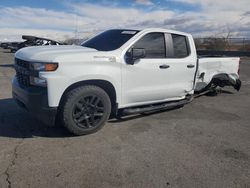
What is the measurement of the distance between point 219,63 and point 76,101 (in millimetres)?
4811

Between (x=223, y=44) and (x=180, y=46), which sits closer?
(x=180, y=46)

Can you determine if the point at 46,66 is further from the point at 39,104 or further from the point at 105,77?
the point at 105,77

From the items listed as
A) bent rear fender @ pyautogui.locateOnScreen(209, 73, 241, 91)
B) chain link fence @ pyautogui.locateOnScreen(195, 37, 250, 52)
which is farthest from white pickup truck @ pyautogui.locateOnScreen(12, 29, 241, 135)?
chain link fence @ pyautogui.locateOnScreen(195, 37, 250, 52)

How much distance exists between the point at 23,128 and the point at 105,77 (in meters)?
1.75

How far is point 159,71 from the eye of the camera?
577 centimetres

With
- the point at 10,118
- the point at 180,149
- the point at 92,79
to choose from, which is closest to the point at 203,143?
the point at 180,149

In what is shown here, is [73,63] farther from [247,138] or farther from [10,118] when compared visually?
[247,138]

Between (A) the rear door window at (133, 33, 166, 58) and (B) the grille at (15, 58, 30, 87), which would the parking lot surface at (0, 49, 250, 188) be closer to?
(B) the grille at (15, 58, 30, 87)

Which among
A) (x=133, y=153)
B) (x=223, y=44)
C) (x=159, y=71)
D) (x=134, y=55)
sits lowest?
(x=133, y=153)

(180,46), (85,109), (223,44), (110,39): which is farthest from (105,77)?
(223,44)

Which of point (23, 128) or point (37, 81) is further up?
point (37, 81)

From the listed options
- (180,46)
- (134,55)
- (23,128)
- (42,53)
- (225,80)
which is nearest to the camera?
(42,53)

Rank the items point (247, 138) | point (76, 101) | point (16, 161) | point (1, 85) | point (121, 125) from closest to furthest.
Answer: point (16, 161) → point (76, 101) → point (247, 138) → point (121, 125) → point (1, 85)

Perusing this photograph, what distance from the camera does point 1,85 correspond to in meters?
9.48
